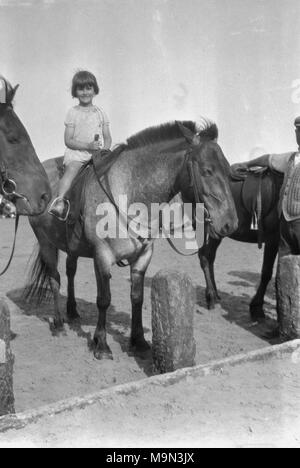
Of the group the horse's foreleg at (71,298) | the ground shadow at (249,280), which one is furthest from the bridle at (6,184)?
the ground shadow at (249,280)

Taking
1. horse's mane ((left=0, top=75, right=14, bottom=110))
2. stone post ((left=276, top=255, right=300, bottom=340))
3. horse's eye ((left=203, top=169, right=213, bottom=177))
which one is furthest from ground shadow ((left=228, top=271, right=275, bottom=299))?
horse's mane ((left=0, top=75, right=14, bottom=110))

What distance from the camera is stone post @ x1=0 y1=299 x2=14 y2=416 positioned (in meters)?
4.02

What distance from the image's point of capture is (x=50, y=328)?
22.6ft

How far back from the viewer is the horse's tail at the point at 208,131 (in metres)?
5.46

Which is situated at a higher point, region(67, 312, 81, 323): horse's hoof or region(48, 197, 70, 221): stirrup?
region(48, 197, 70, 221): stirrup

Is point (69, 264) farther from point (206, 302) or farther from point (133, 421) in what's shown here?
point (133, 421)

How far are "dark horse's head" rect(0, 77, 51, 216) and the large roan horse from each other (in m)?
1.51

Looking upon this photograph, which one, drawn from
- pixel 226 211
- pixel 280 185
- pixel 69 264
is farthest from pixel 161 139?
pixel 69 264

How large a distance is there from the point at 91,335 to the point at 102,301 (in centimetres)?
102

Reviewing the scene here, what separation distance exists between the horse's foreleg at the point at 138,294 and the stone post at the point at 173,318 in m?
0.92

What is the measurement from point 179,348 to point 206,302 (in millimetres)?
3003

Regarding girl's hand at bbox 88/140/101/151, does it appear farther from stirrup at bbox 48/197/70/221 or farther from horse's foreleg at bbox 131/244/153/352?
horse's foreleg at bbox 131/244/153/352

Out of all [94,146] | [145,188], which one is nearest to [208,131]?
[145,188]

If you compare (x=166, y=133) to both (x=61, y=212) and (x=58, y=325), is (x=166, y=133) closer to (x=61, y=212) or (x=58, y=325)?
(x=61, y=212)
